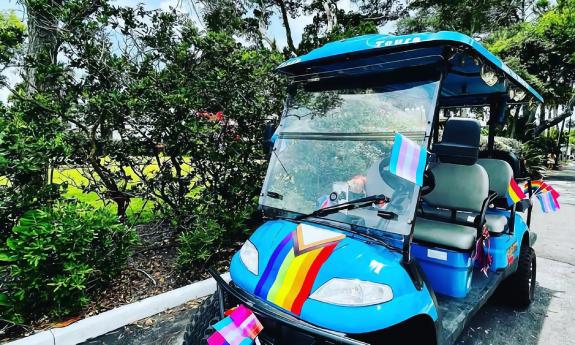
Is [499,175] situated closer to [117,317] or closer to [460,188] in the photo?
[460,188]

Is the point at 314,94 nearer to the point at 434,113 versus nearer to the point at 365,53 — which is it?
the point at 365,53

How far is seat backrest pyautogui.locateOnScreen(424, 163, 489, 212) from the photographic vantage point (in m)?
3.23

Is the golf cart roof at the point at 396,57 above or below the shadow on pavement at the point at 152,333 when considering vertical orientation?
above

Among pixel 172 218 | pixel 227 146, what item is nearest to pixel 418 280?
pixel 227 146

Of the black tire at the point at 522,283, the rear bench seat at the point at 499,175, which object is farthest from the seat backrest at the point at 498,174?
the black tire at the point at 522,283

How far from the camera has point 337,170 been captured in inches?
94.3

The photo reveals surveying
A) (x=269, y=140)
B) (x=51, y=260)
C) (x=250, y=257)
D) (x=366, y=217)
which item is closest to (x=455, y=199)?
(x=366, y=217)

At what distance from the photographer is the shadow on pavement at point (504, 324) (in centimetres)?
303

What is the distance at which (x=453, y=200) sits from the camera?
A: 3.37 meters

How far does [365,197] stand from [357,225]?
0.62ft

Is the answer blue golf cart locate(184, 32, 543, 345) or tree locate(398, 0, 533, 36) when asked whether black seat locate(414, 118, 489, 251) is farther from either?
tree locate(398, 0, 533, 36)

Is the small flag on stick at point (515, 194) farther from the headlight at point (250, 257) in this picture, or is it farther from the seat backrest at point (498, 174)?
the headlight at point (250, 257)

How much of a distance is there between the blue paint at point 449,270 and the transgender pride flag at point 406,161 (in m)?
1.01

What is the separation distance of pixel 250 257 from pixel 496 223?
2409mm
